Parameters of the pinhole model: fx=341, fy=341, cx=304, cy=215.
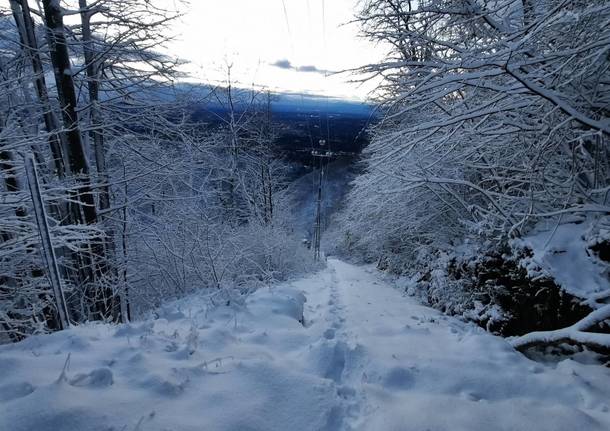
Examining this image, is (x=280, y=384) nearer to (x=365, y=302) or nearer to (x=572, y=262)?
(x=572, y=262)

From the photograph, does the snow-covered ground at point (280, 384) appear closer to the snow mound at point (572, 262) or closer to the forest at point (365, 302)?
the forest at point (365, 302)

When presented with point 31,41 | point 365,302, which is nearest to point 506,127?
point 365,302

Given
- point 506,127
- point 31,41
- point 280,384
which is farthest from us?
point 31,41

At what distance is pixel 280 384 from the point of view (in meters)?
2.58

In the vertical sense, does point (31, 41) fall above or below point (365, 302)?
above

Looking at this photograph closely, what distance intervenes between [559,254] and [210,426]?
4.83 m

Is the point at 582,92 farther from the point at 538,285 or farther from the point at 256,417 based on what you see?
the point at 256,417

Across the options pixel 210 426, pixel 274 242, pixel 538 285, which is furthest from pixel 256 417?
pixel 274 242

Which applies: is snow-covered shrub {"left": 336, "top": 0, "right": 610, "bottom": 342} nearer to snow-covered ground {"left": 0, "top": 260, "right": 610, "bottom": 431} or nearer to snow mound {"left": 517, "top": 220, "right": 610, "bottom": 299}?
snow mound {"left": 517, "top": 220, "right": 610, "bottom": 299}

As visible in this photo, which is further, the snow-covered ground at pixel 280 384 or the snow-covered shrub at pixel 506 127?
the snow-covered shrub at pixel 506 127

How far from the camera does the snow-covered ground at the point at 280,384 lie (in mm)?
2090

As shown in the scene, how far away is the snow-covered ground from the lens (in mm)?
2090

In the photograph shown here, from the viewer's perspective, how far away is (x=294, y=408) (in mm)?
2381

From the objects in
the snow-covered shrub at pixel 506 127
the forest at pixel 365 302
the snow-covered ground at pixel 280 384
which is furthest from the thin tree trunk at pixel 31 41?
the snow-covered shrub at pixel 506 127
